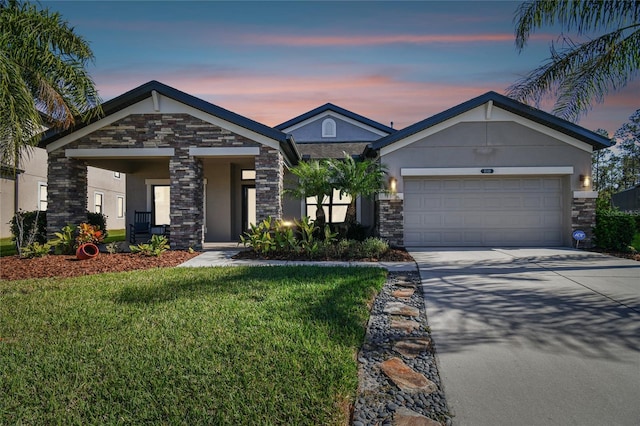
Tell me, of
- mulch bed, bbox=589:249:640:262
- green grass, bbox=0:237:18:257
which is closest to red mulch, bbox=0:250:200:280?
green grass, bbox=0:237:18:257

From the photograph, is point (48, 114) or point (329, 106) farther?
point (329, 106)

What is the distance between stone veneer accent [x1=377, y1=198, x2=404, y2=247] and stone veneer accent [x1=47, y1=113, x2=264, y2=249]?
11.1 ft

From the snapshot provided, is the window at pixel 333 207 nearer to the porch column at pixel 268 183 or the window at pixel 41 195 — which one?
the porch column at pixel 268 183

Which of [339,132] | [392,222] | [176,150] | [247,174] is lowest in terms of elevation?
[392,222]

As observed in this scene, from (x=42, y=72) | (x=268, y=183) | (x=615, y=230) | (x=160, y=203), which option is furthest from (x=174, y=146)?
(x=615, y=230)

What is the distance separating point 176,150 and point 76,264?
13.5ft

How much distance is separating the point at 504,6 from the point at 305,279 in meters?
8.30

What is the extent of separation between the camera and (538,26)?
8195 millimetres

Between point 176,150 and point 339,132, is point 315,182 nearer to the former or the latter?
point 176,150

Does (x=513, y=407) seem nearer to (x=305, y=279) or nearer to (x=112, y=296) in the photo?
(x=305, y=279)

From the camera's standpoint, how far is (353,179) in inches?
430

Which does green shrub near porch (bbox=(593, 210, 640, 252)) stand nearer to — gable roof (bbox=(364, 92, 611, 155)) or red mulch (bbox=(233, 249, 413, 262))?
gable roof (bbox=(364, 92, 611, 155))

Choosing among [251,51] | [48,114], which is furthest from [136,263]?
[251,51]

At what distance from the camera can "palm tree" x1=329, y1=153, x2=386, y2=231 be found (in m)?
11.0
